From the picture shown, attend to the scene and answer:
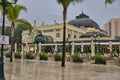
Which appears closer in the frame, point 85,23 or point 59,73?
point 59,73

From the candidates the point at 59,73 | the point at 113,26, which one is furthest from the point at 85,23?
the point at 59,73

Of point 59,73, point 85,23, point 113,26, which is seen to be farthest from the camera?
point 113,26

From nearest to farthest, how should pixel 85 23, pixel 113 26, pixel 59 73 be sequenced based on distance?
pixel 59 73, pixel 85 23, pixel 113 26

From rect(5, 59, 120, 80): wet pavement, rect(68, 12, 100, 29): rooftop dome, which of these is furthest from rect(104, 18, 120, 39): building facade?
rect(5, 59, 120, 80): wet pavement

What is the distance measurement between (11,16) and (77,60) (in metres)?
9.10

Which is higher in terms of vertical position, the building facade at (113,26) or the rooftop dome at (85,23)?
the building facade at (113,26)

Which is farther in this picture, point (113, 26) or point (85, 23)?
point (113, 26)

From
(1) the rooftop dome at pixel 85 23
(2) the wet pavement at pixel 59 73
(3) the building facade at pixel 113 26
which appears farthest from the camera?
(3) the building facade at pixel 113 26

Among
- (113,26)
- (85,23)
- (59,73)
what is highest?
(113,26)

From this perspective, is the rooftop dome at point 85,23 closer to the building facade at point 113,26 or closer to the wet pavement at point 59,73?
the building facade at point 113,26

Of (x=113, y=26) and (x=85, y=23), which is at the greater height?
(x=113, y=26)

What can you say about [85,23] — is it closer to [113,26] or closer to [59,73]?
[113,26]

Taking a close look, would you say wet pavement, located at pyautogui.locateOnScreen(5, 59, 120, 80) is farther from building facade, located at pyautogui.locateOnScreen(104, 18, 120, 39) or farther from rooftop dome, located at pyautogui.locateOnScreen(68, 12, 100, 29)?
building facade, located at pyautogui.locateOnScreen(104, 18, 120, 39)

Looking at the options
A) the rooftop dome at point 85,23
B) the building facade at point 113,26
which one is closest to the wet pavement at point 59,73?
the rooftop dome at point 85,23
